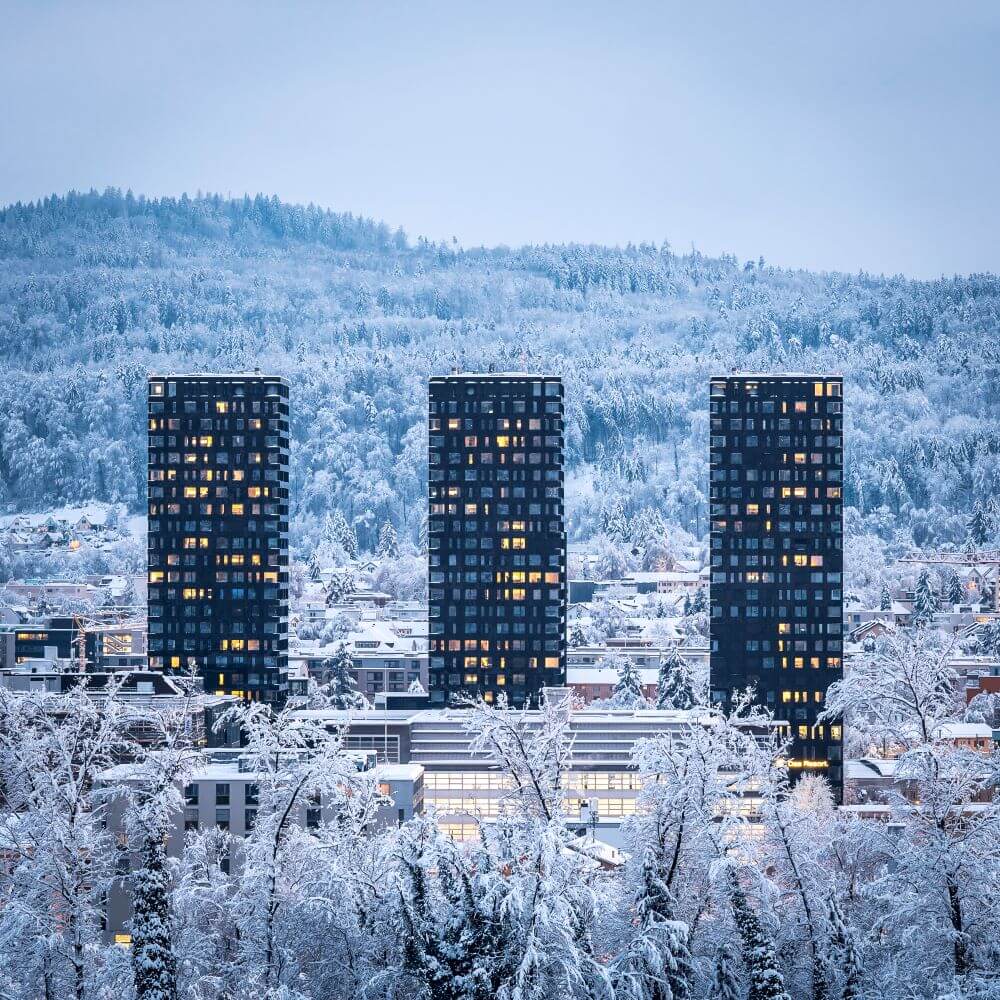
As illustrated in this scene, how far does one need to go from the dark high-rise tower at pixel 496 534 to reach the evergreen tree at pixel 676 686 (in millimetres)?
18173

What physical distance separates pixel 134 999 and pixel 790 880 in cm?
1821

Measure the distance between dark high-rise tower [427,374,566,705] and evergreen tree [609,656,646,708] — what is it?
77.1ft

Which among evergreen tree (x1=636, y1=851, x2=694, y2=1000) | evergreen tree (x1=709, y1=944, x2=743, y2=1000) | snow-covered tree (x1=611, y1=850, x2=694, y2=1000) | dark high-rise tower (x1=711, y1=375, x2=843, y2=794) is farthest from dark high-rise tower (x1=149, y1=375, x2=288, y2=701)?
evergreen tree (x1=709, y1=944, x2=743, y2=1000)

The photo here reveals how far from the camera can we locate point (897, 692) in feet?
143

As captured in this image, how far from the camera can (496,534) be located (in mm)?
140875

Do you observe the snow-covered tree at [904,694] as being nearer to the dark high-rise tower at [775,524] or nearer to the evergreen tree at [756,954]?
the evergreen tree at [756,954]

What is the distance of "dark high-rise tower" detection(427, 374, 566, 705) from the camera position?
140m

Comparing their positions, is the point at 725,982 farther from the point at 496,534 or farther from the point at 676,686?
the point at 676,686

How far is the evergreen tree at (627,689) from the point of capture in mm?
162750

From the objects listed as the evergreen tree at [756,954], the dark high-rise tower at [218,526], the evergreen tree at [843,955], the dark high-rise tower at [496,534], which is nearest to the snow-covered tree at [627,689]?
the dark high-rise tower at [496,534]

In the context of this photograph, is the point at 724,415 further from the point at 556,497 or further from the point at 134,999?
the point at 134,999

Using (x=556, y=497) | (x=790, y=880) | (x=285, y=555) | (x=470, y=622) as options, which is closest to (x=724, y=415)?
(x=556, y=497)

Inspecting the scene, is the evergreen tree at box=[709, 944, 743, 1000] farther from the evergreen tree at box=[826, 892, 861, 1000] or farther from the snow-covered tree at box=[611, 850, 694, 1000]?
the evergreen tree at box=[826, 892, 861, 1000]

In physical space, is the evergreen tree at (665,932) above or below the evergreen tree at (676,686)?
above
